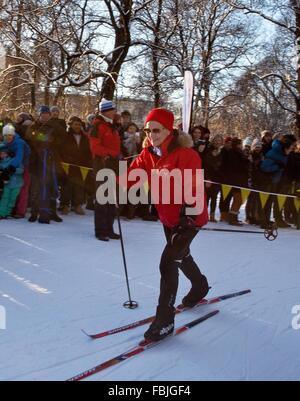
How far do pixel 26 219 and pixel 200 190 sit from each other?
505cm

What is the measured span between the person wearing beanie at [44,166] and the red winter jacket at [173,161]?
4168 millimetres

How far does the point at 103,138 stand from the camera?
22.9 ft

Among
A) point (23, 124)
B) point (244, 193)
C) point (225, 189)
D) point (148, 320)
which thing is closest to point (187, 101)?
point (148, 320)

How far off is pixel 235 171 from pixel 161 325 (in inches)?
238

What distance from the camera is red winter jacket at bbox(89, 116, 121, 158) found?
6.95 m

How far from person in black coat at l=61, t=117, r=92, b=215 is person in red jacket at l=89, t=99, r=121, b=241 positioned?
1.69 meters

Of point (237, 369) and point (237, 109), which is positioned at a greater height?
point (237, 109)

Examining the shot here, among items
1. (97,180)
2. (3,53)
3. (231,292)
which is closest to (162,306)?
(231,292)

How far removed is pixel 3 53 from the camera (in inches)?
643

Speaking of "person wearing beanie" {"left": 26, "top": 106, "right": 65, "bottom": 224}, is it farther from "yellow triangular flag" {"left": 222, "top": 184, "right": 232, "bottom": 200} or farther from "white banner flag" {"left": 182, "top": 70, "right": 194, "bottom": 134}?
"yellow triangular flag" {"left": 222, "top": 184, "right": 232, "bottom": 200}

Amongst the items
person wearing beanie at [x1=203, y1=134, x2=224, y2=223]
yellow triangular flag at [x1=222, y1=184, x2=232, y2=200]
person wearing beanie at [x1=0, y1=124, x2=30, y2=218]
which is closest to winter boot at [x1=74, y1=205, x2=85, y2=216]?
person wearing beanie at [x1=0, y1=124, x2=30, y2=218]

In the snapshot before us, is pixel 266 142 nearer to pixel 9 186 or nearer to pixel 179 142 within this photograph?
pixel 9 186
